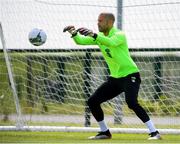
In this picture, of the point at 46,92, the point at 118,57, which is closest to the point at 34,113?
the point at 46,92

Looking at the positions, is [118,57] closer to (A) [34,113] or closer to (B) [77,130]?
(B) [77,130]

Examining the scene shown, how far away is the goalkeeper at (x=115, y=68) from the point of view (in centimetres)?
1019

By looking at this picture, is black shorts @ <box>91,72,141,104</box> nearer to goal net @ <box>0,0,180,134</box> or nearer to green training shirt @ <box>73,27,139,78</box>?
green training shirt @ <box>73,27,139,78</box>

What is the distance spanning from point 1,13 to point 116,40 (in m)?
3.30

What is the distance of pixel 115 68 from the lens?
34.3ft

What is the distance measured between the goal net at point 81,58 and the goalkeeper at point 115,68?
4.73ft

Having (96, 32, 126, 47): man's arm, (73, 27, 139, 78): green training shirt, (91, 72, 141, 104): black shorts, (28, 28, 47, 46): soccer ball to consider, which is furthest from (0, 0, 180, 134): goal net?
(96, 32, 126, 47): man's arm

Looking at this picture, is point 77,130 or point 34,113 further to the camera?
point 34,113

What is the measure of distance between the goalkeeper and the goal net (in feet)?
4.73

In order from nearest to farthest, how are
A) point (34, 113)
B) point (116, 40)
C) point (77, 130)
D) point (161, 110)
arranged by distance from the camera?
point (116, 40) → point (77, 130) → point (161, 110) → point (34, 113)

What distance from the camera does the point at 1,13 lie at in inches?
496

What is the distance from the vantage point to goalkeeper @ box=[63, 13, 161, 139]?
33.4ft

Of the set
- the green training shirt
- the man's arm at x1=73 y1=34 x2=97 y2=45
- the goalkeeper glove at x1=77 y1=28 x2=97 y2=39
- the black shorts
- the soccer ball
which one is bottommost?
Answer: the black shorts

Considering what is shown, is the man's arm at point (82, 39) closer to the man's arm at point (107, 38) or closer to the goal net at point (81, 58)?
the man's arm at point (107, 38)
